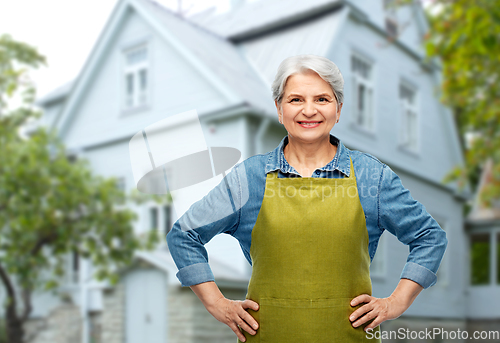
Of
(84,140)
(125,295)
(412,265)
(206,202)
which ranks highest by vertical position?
(84,140)

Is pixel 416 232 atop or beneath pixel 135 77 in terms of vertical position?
beneath

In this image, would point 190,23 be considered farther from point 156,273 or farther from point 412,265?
point 412,265

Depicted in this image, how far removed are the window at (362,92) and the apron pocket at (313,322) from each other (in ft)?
23.2

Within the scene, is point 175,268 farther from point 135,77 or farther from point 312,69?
point 312,69

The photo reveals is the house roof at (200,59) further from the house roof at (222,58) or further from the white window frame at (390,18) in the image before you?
the white window frame at (390,18)

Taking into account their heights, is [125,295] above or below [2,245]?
below

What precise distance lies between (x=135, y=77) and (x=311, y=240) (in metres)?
7.58

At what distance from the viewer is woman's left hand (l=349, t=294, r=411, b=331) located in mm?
1146

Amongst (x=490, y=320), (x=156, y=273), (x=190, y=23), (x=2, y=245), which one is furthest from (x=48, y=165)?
(x=490, y=320)

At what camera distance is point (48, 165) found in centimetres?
691

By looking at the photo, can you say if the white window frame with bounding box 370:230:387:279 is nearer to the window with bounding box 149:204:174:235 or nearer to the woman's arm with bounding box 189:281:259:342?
the window with bounding box 149:204:174:235

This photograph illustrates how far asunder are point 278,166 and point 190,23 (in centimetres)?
752

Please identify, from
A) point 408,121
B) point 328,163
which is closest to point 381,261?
point 408,121

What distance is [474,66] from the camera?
24.7 feet
